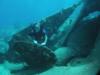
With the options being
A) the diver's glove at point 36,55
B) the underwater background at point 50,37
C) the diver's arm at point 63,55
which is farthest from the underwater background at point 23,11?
the diver's arm at point 63,55

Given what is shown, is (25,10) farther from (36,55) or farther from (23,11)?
(36,55)

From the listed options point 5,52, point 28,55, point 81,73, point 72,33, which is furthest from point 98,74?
point 5,52

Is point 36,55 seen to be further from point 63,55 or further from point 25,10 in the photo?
point 25,10

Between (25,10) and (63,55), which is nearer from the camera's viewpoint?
(25,10)

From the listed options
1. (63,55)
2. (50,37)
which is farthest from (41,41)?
(63,55)

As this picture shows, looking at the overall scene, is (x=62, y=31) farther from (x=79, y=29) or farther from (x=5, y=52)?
(x=5, y=52)

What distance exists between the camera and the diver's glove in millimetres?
2855

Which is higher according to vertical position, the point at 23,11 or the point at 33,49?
the point at 23,11

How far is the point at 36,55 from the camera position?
291cm

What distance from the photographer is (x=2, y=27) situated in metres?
2.74

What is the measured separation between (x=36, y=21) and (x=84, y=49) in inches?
19.9

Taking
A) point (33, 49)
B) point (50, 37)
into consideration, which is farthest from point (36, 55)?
point (50, 37)

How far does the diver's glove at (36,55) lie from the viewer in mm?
2855

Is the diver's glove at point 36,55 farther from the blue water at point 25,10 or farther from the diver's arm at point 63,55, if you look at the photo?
the blue water at point 25,10
